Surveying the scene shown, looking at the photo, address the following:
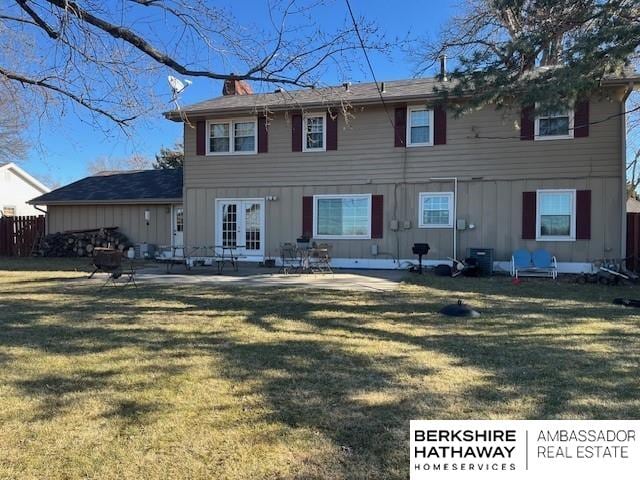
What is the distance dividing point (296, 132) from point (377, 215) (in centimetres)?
343

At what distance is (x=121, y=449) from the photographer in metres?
2.91

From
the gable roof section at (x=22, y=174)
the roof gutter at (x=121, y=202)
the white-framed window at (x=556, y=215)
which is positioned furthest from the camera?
the gable roof section at (x=22, y=174)

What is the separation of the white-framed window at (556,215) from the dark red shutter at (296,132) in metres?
6.70

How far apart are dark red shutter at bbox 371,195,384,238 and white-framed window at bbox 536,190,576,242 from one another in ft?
13.3

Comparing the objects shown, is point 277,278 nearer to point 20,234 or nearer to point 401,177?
point 401,177

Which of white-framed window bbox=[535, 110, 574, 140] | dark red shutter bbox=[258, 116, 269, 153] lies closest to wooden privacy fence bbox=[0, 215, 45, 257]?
dark red shutter bbox=[258, 116, 269, 153]

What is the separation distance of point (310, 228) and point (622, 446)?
11.8 m

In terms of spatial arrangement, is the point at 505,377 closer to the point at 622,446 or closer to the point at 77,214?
the point at 622,446

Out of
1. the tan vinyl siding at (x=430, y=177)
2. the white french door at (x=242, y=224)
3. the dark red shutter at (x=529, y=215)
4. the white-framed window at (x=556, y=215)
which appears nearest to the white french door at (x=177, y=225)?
the tan vinyl siding at (x=430, y=177)

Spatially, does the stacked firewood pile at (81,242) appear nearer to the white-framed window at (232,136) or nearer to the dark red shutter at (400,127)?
the white-framed window at (232,136)

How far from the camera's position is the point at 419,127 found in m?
13.5

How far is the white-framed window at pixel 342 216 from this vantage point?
1399 cm

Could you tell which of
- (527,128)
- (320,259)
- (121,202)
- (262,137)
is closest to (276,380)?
(320,259)

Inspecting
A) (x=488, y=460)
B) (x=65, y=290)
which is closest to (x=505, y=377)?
(x=488, y=460)
